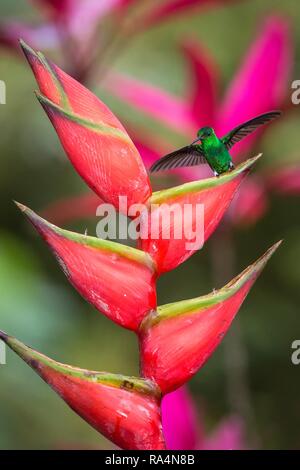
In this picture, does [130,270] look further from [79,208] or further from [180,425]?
[79,208]

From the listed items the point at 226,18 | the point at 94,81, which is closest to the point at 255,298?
the point at 226,18

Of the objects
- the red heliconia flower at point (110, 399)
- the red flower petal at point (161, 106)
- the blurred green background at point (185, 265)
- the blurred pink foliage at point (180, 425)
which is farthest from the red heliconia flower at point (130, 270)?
the blurred green background at point (185, 265)

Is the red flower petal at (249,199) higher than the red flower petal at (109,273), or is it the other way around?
the red flower petal at (249,199)

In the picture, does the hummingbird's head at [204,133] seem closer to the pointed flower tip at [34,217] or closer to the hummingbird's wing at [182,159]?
the hummingbird's wing at [182,159]

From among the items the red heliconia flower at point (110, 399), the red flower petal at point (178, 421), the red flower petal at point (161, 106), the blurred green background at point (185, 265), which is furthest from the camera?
the blurred green background at point (185, 265)

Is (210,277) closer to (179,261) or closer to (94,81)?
(94,81)

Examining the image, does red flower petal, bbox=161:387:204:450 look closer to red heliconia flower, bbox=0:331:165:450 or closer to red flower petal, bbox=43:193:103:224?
red flower petal, bbox=43:193:103:224
